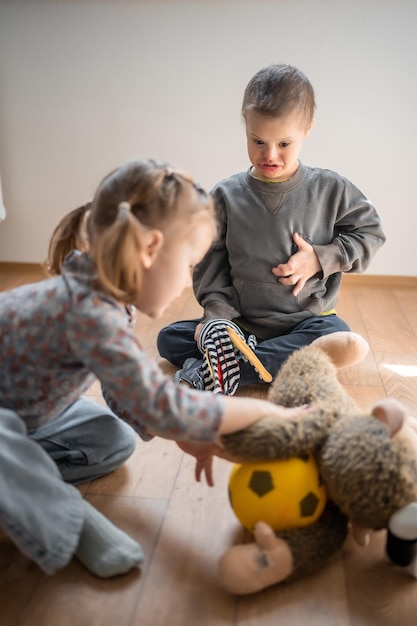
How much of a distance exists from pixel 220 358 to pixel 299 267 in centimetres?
25

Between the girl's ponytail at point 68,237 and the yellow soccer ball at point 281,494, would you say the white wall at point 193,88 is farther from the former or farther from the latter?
the yellow soccer ball at point 281,494

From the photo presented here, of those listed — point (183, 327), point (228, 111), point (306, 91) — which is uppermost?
point (306, 91)

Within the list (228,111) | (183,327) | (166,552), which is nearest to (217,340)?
(183,327)

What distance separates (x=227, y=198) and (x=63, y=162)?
2.93 ft

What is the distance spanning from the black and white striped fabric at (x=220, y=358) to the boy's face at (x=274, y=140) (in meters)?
0.33

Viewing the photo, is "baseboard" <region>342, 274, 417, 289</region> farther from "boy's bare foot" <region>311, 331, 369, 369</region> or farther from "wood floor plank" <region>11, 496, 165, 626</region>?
"wood floor plank" <region>11, 496, 165, 626</region>

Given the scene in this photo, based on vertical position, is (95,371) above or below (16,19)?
below

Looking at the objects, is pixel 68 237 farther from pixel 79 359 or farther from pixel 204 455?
pixel 204 455

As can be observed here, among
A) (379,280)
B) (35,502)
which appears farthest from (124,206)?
(379,280)

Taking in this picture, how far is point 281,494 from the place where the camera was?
31.9 inches

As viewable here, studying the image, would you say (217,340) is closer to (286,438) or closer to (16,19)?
(286,438)

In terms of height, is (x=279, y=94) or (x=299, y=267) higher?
(x=279, y=94)

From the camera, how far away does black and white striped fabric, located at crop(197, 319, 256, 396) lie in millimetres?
1312

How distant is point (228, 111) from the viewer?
201 centimetres
